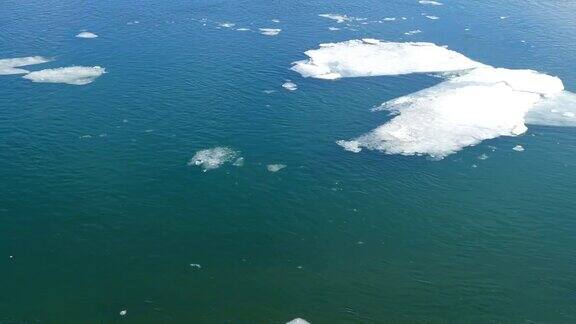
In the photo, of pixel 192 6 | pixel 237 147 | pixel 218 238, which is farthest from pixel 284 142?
pixel 192 6

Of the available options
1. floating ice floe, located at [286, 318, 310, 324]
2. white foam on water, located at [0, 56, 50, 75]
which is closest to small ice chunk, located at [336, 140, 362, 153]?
floating ice floe, located at [286, 318, 310, 324]

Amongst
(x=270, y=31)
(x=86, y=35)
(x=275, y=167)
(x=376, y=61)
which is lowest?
(x=275, y=167)

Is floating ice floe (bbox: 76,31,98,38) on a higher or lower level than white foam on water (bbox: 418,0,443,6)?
lower

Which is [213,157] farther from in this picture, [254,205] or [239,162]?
[254,205]

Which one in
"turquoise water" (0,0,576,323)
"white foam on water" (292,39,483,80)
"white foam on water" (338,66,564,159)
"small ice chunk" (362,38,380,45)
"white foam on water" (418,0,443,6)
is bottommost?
"turquoise water" (0,0,576,323)

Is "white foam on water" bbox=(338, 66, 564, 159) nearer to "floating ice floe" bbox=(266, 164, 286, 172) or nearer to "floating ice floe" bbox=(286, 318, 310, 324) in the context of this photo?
"floating ice floe" bbox=(266, 164, 286, 172)

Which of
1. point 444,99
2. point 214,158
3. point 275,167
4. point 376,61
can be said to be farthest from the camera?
point 376,61

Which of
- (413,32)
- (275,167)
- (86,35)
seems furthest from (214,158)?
(413,32)

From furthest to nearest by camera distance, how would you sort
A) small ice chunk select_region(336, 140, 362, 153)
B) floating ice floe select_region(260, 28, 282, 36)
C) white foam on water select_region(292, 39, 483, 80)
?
floating ice floe select_region(260, 28, 282, 36)
white foam on water select_region(292, 39, 483, 80)
small ice chunk select_region(336, 140, 362, 153)
